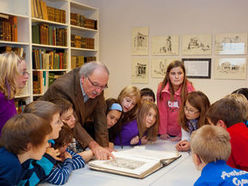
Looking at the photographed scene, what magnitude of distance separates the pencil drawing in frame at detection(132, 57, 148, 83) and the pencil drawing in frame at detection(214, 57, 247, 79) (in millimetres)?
1185

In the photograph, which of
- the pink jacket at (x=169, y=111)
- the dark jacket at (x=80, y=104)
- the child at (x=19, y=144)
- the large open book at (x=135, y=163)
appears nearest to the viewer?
the child at (x=19, y=144)

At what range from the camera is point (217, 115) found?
181cm

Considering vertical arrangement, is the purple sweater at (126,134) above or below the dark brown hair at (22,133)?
below

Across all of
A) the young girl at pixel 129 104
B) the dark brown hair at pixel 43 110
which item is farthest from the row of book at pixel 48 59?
the dark brown hair at pixel 43 110

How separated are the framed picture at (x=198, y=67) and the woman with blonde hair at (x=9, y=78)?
3367 mm

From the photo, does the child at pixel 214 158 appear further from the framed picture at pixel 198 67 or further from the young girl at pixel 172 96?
the framed picture at pixel 198 67

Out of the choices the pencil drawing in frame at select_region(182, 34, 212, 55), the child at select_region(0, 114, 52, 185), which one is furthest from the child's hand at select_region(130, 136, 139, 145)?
the pencil drawing in frame at select_region(182, 34, 212, 55)

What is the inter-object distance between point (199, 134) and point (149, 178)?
1.33ft

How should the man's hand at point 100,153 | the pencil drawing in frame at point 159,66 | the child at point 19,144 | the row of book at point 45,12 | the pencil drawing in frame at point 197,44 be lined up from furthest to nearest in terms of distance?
1. the pencil drawing in frame at point 159,66
2. the pencil drawing in frame at point 197,44
3. the row of book at point 45,12
4. the man's hand at point 100,153
5. the child at point 19,144

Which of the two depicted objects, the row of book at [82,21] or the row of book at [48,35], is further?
the row of book at [82,21]

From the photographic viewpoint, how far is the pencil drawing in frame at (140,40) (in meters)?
5.01

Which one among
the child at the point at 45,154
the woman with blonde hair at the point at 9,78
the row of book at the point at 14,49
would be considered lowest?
the child at the point at 45,154

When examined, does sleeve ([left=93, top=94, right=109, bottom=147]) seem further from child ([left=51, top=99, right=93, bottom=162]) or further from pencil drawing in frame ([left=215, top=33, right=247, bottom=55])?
pencil drawing in frame ([left=215, top=33, right=247, bottom=55])

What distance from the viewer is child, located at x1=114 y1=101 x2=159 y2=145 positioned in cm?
242
